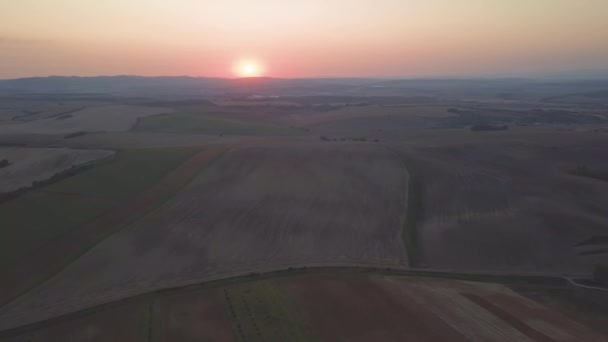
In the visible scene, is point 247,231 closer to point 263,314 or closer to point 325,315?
point 263,314

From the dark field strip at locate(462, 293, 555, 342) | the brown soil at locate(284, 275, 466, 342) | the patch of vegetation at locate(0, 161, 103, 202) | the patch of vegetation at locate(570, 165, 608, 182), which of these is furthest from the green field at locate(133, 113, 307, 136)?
the dark field strip at locate(462, 293, 555, 342)

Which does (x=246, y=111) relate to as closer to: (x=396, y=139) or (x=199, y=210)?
(x=396, y=139)

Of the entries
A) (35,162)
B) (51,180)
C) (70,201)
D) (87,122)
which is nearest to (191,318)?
(70,201)

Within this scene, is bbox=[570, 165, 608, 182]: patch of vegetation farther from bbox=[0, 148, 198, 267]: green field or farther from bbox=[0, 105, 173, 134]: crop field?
bbox=[0, 105, 173, 134]: crop field

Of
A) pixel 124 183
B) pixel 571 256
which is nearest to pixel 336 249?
pixel 571 256

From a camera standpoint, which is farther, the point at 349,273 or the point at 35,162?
the point at 35,162

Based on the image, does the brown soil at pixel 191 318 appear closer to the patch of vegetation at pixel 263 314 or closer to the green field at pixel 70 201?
the patch of vegetation at pixel 263 314
